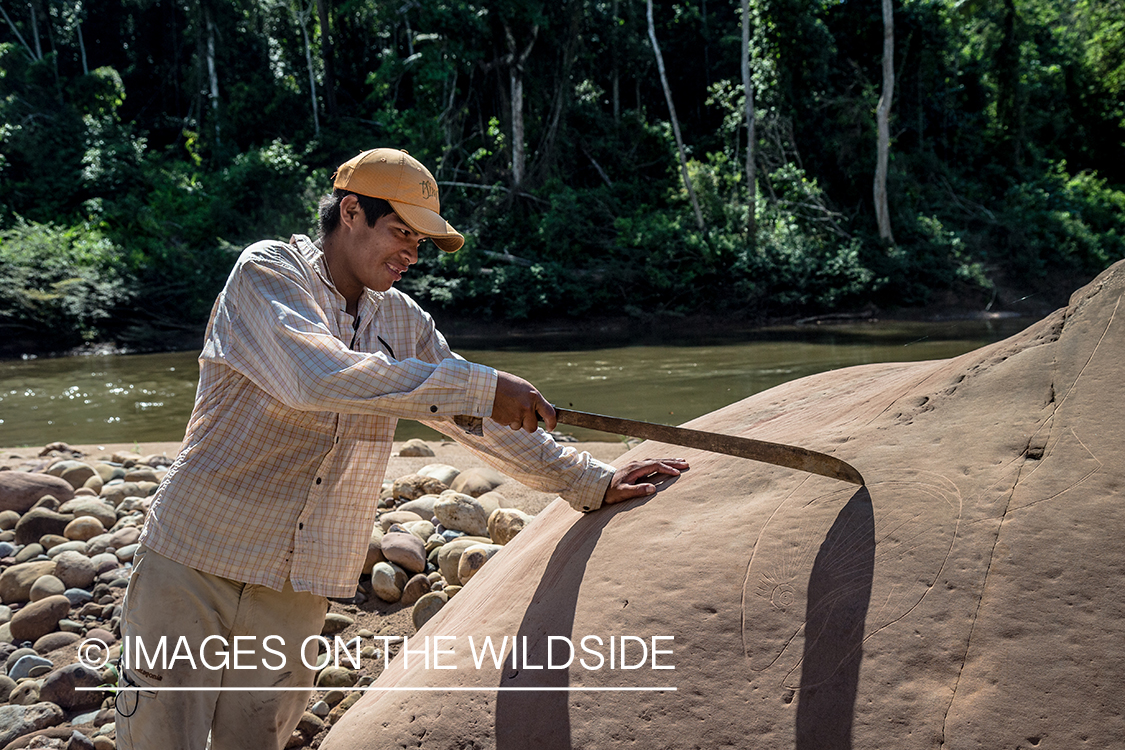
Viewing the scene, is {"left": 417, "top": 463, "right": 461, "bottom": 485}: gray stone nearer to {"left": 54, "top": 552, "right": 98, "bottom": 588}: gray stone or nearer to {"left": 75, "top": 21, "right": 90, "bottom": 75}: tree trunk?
{"left": 54, "top": 552, "right": 98, "bottom": 588}: gray stone

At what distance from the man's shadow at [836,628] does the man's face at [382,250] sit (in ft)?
3.45

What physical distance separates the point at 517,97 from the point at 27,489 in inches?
623

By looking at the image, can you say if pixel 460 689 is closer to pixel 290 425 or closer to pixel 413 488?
pixel 290 425

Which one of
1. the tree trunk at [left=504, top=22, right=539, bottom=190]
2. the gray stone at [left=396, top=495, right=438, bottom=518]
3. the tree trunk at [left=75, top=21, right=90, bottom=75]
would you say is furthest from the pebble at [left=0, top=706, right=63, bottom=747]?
the tree trunk at [left=75, top=21, right=90, bottom=75]

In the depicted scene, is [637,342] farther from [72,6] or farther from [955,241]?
[72,6]

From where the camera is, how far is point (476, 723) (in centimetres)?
158

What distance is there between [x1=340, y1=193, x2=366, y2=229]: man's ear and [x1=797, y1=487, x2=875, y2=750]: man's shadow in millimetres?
1179

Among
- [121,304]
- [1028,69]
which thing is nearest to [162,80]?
[121,304]

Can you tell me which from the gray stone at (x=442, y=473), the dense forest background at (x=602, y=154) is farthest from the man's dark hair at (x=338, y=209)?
the dense forest background at (x=602, y=154)

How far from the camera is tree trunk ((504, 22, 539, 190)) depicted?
1872cm

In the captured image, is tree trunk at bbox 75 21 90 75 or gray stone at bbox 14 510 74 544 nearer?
gray stone at bbox 14 510 74 544

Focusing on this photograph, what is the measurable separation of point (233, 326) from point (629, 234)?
17061mm

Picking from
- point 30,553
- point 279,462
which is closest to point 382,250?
point 279,462

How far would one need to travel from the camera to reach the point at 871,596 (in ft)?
4.77
